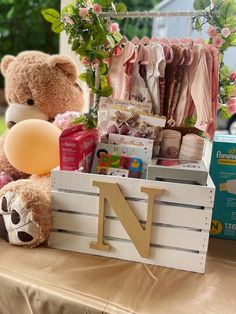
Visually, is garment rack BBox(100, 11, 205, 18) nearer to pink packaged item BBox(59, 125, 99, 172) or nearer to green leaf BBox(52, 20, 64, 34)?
green leaf BBox(52, 20, 64, 34)

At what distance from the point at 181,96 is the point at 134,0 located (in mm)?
1208

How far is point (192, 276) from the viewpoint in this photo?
800mm

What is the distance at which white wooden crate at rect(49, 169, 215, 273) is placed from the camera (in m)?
0.80

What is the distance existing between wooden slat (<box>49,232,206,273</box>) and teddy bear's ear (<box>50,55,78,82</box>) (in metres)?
0.58

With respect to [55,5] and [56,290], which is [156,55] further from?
[55,5]

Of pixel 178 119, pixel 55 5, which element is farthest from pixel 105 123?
pixel 55 5

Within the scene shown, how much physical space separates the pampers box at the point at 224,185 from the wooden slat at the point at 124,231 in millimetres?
205

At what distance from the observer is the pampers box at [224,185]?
95 centimetres

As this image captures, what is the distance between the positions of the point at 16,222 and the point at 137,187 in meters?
0.33

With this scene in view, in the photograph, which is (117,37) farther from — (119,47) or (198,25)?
(198,25)

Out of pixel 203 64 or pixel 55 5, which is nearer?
pixel 203 64

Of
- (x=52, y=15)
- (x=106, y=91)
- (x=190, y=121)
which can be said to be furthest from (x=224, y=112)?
(x=52, y=15)

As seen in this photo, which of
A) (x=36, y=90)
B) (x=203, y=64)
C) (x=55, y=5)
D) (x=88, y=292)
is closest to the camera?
(x=88, y=292)

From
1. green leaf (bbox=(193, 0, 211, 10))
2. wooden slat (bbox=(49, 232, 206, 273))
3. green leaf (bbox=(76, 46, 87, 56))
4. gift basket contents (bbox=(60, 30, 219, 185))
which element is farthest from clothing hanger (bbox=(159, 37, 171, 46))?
wooden slat (bbox=(49, 232, 206, 273))
